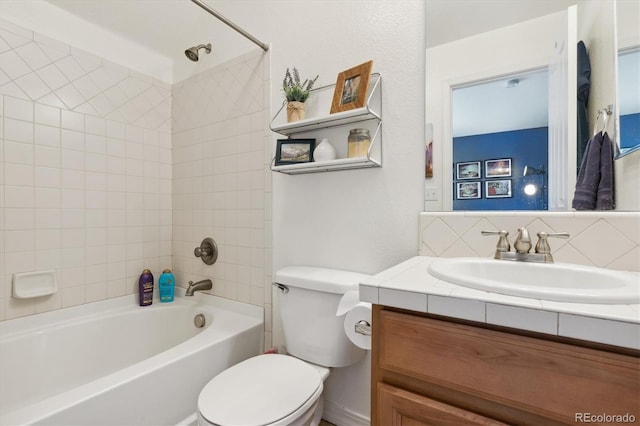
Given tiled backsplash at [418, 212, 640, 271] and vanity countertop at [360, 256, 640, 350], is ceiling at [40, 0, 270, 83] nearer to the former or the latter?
tiled backsplash at [418, 212, 640, 271]

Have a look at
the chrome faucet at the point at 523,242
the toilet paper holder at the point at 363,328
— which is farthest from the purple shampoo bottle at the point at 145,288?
the chrome faucet at the point at 523,242

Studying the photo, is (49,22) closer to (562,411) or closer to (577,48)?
(577,48)

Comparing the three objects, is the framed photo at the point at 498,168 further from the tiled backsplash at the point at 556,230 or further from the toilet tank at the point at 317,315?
the toilet tank at the point at 317,315

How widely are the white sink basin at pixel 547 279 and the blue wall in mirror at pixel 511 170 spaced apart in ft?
0.79

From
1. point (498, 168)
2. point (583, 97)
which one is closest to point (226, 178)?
point (498, 168)

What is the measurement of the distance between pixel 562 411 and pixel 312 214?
1.13 meters

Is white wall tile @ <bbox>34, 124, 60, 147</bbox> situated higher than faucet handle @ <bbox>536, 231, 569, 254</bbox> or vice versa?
white wall tile @ <bbox>34, 124, 60, 147</bbox>

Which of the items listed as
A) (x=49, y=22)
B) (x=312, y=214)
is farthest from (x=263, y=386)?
(x=49, y=22)

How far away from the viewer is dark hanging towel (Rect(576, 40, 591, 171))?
979 mm

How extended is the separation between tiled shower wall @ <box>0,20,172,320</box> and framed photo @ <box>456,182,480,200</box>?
190 centimetres

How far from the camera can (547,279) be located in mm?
891

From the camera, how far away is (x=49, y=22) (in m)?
1.59

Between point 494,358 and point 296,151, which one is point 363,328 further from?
point 296,151

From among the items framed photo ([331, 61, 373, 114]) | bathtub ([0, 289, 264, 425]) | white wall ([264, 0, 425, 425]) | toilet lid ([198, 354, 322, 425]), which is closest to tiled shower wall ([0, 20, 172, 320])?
bathtub ([0, 289, 264, 425])
